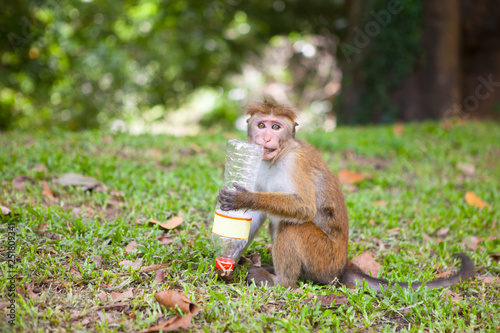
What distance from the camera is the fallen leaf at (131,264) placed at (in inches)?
132

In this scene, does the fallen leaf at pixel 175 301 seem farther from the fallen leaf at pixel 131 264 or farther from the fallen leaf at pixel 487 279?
the fallen leaf at pixel 487 279

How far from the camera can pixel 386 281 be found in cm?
344

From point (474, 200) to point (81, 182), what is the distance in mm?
4996

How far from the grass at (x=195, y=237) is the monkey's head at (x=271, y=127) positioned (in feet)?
3.53

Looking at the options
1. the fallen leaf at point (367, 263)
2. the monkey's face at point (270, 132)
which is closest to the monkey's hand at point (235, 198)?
the monkey's face at point (270, 132)

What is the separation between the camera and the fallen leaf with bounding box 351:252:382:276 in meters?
3.85

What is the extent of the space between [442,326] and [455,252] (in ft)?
5.10

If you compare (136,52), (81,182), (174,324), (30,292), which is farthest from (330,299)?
(136,52)

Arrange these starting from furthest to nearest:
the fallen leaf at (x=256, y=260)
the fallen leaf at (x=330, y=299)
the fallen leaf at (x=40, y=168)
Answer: the fallen leaf at (x=40, y=168) → the fallen leaf at (x=256, y=260) → the fallen leaf at (x=330, y=299)

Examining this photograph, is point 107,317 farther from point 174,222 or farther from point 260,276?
point 174,222

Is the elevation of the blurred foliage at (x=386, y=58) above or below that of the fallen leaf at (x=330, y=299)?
above

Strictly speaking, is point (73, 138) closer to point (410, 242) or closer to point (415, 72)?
point (410, 242)

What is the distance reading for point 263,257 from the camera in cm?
392

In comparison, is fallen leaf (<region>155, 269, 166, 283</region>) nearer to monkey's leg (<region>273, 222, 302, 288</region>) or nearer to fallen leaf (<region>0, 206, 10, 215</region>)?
monkey's leg (<region>273, 222, 302, 288</region>)
